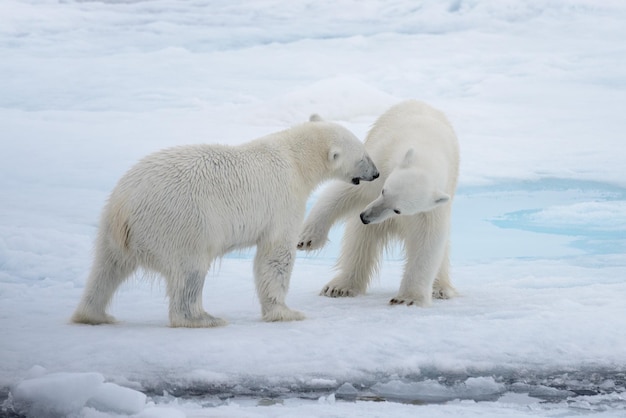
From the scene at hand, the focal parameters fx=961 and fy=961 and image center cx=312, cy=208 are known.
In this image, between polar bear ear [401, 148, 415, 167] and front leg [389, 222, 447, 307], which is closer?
polar bear ear [401, 148, 415, 167]

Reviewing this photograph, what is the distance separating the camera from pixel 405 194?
5.35 meters

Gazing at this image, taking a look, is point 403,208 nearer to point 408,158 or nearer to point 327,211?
point 408,158

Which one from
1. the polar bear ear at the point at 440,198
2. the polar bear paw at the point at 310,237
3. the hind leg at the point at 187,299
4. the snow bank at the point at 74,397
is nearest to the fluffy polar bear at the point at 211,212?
the hind leg at the point at 187,299

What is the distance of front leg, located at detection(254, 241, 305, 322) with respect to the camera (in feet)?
16.7

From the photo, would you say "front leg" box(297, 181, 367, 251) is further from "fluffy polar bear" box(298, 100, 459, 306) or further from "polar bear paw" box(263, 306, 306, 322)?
"polar bear paw" box(263, 306, 306, 322)

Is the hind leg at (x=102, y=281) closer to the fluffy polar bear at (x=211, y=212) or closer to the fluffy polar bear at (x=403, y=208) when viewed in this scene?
the fluffy polar bear at (x=211, y=212)

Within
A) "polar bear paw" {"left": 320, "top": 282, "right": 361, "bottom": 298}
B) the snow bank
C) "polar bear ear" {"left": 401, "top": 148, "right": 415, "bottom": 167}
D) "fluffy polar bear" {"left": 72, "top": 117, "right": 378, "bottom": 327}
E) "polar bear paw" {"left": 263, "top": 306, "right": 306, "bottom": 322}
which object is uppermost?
"polar bear ear" {"left": 401, "top": 148, "right": 415, "bottom": 167}

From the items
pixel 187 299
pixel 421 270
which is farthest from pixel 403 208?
pixel 187 299

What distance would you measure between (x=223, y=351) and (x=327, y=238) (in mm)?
1810

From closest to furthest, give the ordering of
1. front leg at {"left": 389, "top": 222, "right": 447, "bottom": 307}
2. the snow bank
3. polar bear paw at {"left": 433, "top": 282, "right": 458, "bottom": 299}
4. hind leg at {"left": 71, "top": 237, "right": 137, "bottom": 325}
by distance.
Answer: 1. the snow bank
2. hind leg at {"left": 71, "top": 237, "right": 137, "bottom": 325}
3. front leg at {"left": 389, "top": 222, "right": 447, "bottom": 307}
4. polar bear paw at {"left": 433, "top": 282, "right": 458, "bottom": 299}

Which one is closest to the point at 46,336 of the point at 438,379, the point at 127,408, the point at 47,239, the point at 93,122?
the point at 127,408

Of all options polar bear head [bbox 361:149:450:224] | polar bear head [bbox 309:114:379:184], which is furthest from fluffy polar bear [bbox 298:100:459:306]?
polar bear head [bbox 309:114:379:184]

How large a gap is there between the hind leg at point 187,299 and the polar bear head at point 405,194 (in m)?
1.08

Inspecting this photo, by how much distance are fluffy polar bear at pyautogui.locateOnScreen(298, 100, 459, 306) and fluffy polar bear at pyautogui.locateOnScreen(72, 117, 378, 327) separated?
28 centimetres
